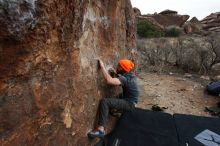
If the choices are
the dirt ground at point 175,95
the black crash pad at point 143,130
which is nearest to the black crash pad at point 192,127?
the black crash pad at point 143,130

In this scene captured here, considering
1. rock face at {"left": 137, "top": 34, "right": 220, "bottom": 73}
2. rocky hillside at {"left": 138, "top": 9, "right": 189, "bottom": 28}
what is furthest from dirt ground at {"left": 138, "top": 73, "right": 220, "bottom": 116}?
rocky hillside at {"left": 138, "top": 9, "right": 189, "bottom": 28}

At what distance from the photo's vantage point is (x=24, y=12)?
226 cm

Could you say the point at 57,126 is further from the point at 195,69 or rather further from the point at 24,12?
the point at 195,69

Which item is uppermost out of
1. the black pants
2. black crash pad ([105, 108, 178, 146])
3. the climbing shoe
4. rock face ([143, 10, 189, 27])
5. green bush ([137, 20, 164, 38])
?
rock face ([143, 10, 189, 27])

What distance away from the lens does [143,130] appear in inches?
179

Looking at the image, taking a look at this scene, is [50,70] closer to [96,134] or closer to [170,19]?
[96,134]

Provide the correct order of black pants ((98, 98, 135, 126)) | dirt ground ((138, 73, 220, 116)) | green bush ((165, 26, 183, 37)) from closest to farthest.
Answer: black pants ((98, 98, 135, 126))
dirt ground ((138, 73, 220, 116))
green bush ((165, 26, 183, 37))

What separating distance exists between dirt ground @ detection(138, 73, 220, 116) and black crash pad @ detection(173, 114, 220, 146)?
37.5 inches

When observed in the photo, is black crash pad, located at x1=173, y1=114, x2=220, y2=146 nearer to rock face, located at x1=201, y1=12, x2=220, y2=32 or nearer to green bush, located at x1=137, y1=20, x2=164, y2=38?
green bush, located at x1=137, y1=20, x2=164, y2=38

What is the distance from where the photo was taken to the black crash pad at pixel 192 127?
4.31 meters

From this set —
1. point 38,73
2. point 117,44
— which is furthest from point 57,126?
point 117,44

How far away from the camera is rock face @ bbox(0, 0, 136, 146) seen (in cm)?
237

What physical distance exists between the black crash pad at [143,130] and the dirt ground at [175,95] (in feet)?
3.75

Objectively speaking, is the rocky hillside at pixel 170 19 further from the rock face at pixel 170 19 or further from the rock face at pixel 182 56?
the rock face at pixel 182 56
